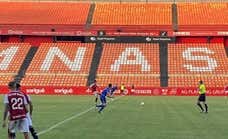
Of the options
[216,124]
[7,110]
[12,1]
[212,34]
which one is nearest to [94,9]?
[12,1]

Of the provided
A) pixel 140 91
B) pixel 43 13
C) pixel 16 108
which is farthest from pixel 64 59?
pixel 16 108

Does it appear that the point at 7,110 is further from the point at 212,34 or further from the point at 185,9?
the point at 185,9

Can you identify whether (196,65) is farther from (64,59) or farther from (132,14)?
(64,59)

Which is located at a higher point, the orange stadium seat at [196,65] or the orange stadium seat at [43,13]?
the orange stadium seat at [43,13]

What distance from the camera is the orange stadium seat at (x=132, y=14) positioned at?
236 ft

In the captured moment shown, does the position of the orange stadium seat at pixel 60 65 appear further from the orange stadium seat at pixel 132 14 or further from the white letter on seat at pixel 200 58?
the white letter on seat at pixel 200 58

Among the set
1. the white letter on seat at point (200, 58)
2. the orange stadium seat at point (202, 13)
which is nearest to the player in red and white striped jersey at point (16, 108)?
the white letter on seat at point (200, 58)

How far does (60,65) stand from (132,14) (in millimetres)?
14688

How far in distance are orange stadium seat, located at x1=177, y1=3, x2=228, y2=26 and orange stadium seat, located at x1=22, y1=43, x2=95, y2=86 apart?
13515 mm

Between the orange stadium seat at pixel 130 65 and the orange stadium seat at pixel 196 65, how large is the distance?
6.72ft

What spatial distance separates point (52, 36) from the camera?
235ft

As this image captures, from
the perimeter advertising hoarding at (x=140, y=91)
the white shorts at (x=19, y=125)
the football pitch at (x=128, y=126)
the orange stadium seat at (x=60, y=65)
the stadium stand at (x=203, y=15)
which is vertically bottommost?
the football pitch at (x=128, y=126)

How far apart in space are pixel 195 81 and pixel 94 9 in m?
21.2

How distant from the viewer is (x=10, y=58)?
217 ft
